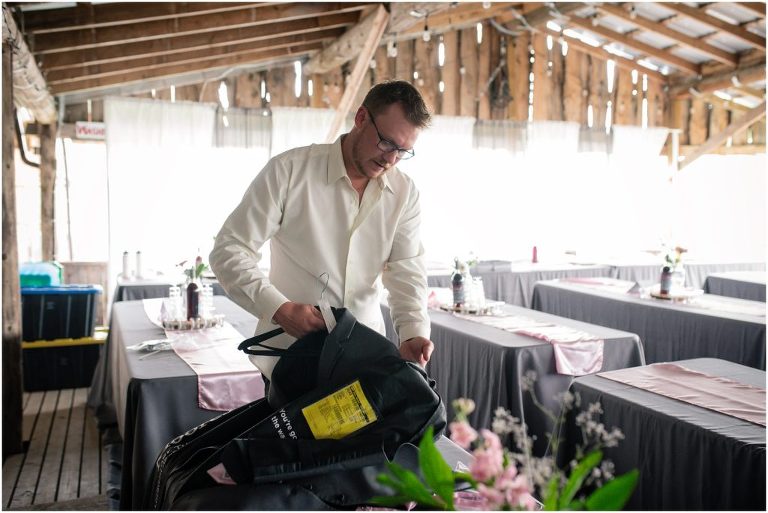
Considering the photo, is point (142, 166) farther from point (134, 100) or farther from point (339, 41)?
point (339, 41)

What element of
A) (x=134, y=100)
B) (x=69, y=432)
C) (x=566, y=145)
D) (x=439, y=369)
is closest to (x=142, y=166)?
(x=134, y=100)

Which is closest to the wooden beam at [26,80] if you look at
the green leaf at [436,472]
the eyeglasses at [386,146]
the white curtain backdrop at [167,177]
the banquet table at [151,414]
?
the white curtain backdrop at [167,177]

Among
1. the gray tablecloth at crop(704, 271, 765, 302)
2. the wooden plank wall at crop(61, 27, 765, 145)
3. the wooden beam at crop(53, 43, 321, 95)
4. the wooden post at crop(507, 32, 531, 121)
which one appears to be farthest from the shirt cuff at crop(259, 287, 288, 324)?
the wooden post at crop(507, 32, 531, 121)

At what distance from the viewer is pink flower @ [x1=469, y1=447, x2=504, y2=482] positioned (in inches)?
33.3

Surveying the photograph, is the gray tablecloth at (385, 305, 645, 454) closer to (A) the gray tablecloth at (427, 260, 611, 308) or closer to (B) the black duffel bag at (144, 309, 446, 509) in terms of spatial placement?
(B) the black duffel bag at (144, 309, 446, 509)

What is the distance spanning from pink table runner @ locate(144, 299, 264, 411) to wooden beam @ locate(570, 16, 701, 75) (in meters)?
6.24

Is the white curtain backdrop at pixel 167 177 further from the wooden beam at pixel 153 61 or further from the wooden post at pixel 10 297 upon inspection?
the wooden post at pixel 10 297

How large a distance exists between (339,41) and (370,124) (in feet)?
15.5

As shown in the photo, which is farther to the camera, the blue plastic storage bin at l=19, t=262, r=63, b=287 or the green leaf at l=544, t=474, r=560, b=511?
the blue plastic storage bin at l=19, t=262, r=63, b=287

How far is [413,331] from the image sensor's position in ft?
5.96

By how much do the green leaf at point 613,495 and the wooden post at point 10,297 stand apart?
3610 millimetres

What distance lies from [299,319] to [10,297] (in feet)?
9.71

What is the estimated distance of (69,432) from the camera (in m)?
4.12

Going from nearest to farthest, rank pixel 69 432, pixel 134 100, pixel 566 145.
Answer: pixel 69 432, pixel 134 100, pixel 566 145
